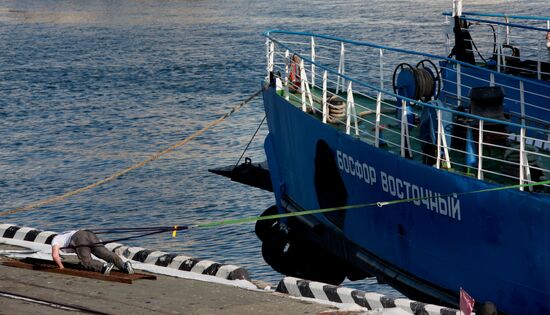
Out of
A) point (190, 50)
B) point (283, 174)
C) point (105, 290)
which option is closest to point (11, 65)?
point (190, 50)

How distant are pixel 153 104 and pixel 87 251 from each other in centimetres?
2641

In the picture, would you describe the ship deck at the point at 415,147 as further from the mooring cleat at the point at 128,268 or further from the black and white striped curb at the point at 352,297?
the mooring cleat at the point at 128,268

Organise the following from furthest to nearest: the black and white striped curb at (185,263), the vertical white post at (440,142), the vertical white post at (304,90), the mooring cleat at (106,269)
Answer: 1. the vertical white post at (304,90)
2. the black and white striped curb at (185,263)
3. the mooring cleat at (106,269)
4. the vertical white post at (440,142)

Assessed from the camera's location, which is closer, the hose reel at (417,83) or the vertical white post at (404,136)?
the vertical white post at (404,136)

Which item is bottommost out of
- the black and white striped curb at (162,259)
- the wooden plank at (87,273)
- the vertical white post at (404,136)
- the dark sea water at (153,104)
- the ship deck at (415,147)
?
the dark sea water at (153,104)

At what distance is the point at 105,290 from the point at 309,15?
2129 inches

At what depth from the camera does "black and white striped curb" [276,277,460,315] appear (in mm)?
11672

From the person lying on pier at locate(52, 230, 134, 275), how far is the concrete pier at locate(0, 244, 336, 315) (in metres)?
0.25

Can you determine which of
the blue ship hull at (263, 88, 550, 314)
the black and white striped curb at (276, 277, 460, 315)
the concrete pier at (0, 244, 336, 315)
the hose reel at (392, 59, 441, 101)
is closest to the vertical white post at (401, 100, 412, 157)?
the blue ship hull at (263, 88, 550, 314)

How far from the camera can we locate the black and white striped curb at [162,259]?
45.6 feet

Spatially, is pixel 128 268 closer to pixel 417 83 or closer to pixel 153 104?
pixel 417 83

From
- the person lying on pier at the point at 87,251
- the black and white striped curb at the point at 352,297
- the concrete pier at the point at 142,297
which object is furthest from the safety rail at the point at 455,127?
the person lying on pier at the point at 87,251

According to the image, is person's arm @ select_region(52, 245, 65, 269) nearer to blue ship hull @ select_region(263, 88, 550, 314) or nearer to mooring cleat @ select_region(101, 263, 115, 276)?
mooring cleat @ select_region(101, 263, 115, 276)

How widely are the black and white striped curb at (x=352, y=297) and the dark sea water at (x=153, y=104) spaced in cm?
715
